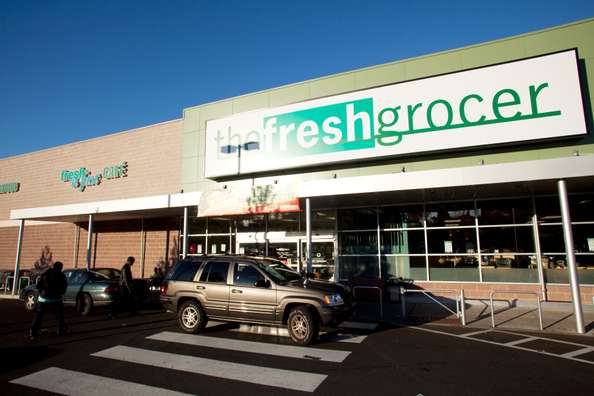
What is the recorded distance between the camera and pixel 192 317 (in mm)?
9305

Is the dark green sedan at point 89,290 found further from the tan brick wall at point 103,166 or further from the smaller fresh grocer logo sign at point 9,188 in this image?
the smaller fresh grocer logo sign at point 9,188

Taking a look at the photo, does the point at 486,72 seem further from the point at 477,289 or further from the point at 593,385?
the point at 593,385

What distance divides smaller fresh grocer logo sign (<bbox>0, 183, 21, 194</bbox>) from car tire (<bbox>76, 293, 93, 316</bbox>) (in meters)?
18.1

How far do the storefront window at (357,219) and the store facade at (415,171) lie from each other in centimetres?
6

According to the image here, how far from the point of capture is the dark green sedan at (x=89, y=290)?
1185 centimetres

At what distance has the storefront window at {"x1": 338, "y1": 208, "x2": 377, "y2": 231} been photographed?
608 inches

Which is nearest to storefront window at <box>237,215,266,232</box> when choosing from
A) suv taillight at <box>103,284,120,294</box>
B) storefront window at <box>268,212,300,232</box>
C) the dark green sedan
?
storefront window at <box>268,212,300,232</box>

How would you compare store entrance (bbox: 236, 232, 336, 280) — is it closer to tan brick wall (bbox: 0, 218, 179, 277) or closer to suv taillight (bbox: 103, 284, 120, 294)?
tan brick wall (bbox: 0, 218, 179, 277)

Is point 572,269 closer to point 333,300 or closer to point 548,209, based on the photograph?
point 548,209

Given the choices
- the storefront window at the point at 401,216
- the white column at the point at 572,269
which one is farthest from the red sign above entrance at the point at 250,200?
the white column at the point at 572,269

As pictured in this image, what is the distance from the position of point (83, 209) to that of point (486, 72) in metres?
17.3

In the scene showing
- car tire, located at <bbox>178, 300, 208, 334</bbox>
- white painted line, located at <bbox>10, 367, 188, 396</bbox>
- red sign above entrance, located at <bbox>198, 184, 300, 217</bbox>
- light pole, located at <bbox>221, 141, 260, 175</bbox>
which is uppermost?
light pole, located at <bbox>221, 141, 260, 175</bbox>

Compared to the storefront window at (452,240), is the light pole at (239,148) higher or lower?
higher

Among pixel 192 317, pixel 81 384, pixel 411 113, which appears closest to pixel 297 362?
pixel 81 384
